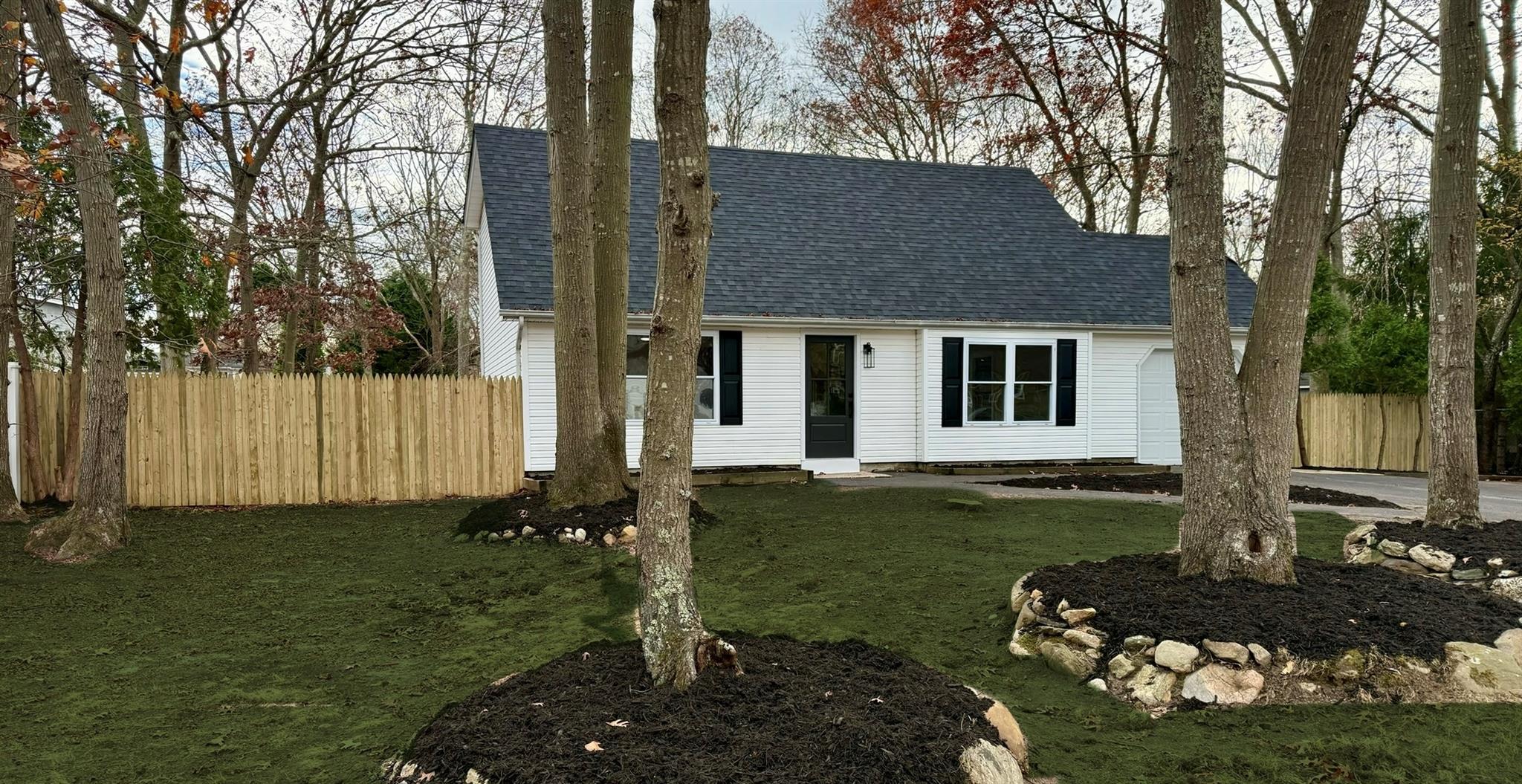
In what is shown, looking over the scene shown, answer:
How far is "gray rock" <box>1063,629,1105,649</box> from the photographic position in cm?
429

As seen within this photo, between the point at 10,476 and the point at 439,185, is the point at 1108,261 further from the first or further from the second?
the point at 439,185

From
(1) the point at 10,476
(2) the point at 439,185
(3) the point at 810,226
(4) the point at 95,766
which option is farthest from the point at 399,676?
(2) the point at 439,185

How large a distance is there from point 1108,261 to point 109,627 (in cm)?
1463

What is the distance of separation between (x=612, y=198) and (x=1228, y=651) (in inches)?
269

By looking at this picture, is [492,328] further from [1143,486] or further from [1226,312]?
[1226,312]

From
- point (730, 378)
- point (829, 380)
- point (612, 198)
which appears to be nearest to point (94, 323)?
point (612, 198)

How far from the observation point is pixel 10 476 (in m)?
8.67

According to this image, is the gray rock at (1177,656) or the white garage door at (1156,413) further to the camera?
A: the white garage door at (1156,413)

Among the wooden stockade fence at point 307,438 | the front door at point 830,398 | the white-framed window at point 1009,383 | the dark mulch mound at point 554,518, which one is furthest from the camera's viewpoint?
the white-framed window at point 1009,383

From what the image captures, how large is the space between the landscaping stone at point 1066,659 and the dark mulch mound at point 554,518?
4.15 metres

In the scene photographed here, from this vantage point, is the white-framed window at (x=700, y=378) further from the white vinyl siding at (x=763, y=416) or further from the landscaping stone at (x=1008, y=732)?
the landscaping stone at (x=1008, y=732)

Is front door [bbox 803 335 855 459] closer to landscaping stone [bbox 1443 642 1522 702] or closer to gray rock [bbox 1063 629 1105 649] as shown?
gray rock [bbox 1063 629 1105 649]

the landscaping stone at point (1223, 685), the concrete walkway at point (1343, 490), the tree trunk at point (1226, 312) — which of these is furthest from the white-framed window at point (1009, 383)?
the landscaping stone at point (1223, 685)

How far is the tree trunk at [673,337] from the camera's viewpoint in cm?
316
